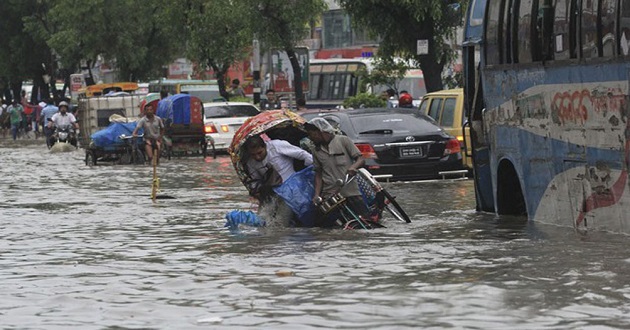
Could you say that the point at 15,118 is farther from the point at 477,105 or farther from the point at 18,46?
the point at 477,105

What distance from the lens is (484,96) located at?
18.3 metres

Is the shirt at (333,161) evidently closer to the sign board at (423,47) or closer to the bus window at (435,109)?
the bus window at (435,109)

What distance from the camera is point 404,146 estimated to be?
25.2 metres

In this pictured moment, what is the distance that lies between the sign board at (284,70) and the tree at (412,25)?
10.7 metres

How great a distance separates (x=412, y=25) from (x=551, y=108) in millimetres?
22351

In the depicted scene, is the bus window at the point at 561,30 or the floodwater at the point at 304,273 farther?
the bus window at the point at 561,30

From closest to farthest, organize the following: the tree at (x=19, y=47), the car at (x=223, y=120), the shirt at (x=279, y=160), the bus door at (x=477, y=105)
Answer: the shirt at (x=279, y=160) → the bus door at (x=477, y=105) → the car at (x=223, y=120) → the tree at (x=19, y=47)

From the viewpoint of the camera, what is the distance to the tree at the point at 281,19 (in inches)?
2020

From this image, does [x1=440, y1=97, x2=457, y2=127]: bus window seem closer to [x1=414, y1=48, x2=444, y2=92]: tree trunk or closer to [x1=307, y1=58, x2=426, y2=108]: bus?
[x1=414, y1=48, x2=444, y2=92]: tree trunk

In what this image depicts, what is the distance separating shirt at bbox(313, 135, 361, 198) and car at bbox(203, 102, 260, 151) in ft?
81.0

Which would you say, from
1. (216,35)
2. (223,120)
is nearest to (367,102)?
(223,120)

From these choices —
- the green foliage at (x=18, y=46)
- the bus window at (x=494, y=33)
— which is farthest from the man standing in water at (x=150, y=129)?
the green foliage at (x=18, y=46)

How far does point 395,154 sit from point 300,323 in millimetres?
15485

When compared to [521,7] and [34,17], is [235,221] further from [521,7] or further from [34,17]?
[34,17]
